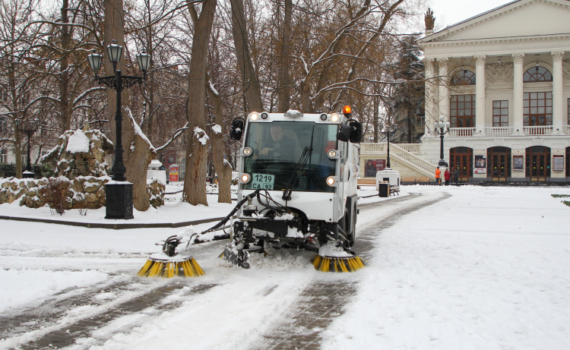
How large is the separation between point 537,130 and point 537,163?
391 centimetres

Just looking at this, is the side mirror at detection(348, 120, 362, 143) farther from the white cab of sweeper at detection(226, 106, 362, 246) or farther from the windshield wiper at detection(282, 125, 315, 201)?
the windshield wiper at detection(282, 125, 315, 201)

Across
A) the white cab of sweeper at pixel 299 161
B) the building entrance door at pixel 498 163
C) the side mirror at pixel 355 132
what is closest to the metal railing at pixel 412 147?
the building entrance door at pixel 498 163

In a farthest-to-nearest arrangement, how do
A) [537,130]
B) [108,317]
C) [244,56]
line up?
[537,130], [244,56], [108,317]

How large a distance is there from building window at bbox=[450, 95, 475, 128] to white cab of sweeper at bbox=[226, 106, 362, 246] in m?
54.2

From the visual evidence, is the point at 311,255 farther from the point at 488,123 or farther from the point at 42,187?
the point at 488,123

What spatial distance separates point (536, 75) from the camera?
5750 cm

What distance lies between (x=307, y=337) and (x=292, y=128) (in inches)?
174

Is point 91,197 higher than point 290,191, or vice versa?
point 290,191

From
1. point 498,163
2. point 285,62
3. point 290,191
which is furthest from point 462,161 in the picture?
point 290,191

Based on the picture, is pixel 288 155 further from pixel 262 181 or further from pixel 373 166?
pixel 373 166

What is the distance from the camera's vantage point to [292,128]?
8.60 m

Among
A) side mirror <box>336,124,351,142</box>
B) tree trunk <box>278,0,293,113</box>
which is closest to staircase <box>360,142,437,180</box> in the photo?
tree trunk <box>278,0,293,113</box>

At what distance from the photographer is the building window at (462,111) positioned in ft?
192

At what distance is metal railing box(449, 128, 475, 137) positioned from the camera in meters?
56.3
